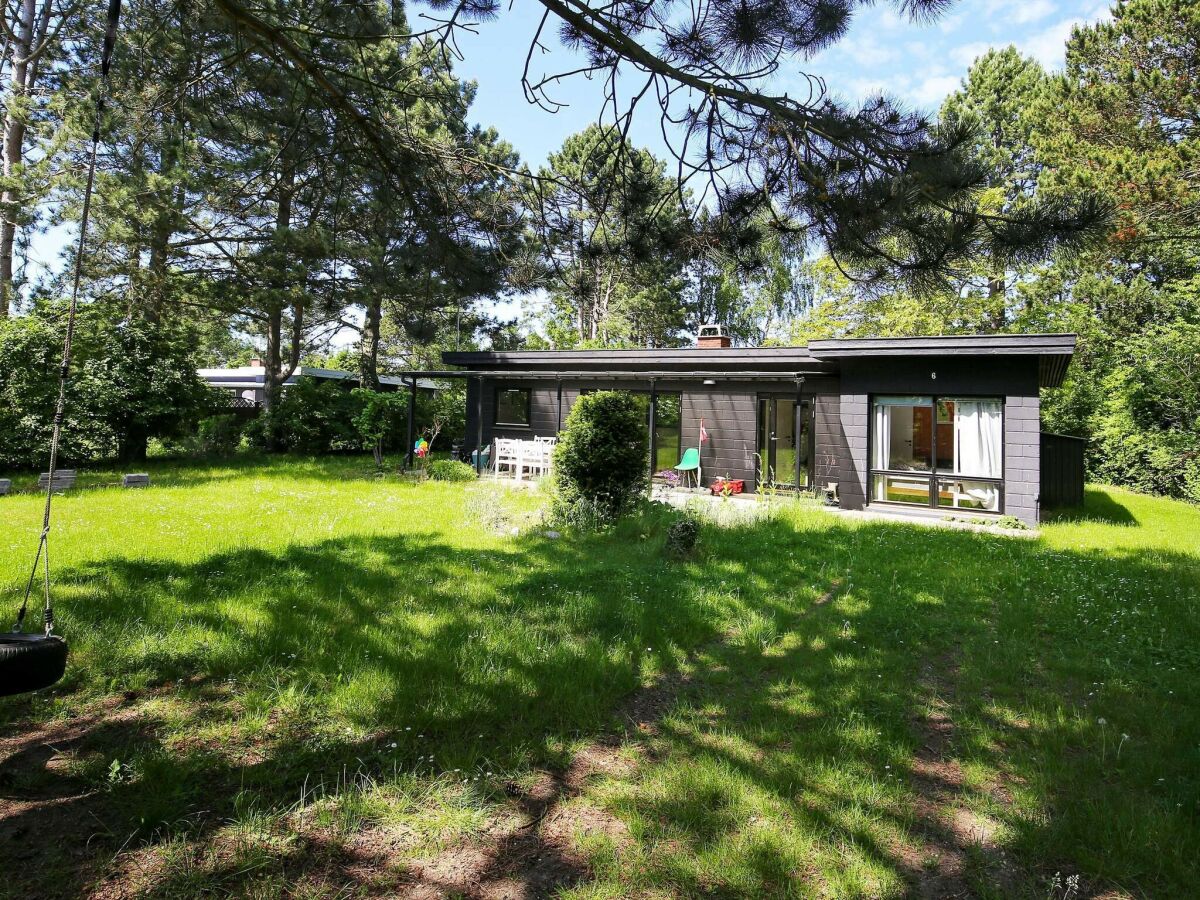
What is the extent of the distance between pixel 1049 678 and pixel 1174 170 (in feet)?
36.8

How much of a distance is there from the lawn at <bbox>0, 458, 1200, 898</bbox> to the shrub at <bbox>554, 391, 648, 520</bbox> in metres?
2.29

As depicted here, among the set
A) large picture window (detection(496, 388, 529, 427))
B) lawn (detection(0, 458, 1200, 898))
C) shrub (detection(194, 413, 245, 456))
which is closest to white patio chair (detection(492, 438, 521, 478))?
large picture window (detection(496, 388, 529, 427))

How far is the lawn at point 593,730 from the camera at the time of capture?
1.99 m

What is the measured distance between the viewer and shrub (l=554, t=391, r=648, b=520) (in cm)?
802

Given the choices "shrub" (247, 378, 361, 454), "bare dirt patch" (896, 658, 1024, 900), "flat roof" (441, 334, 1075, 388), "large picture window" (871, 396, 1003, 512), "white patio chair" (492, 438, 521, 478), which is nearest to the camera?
"bare dirt patch" (896, 658, 1024, 900)

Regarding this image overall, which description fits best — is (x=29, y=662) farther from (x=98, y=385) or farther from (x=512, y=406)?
(x=512, y=406)

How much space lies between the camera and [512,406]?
15.5 meters

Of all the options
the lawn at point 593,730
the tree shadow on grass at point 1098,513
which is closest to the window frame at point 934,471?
the tree shadow on grass at point 1098,513

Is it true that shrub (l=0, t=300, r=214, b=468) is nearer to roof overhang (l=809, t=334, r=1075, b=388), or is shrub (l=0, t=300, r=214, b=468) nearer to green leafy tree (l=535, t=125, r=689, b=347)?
green leafy tree (l=535, t=125, r=689, b=347)

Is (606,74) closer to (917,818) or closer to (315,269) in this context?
(917,818)

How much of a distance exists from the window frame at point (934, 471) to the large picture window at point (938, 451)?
0.01 metres

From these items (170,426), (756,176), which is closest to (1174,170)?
(756,176)

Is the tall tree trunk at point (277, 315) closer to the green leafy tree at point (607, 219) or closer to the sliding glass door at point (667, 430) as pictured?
the green leafy tree at point (607, 219)

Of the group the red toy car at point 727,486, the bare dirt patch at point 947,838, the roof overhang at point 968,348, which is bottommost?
the bare dirt patch at point 947,838
